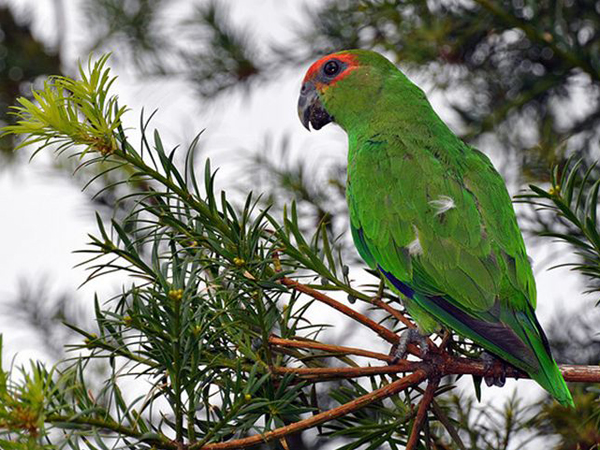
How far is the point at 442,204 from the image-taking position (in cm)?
173

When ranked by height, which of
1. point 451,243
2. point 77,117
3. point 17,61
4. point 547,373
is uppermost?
point 17,61

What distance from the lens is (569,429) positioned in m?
1.57

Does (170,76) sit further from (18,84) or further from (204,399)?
(204,399)

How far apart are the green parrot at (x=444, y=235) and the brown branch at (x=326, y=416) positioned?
0.29 meters

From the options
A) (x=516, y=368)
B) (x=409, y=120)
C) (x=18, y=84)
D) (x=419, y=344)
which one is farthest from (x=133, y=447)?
(x=18, y=84)

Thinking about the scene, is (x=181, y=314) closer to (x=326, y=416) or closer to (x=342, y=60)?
(x=326, y=416)

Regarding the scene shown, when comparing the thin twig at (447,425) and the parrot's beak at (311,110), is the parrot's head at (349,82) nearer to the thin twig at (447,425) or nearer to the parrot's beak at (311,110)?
the parrot's beak at (311,110)

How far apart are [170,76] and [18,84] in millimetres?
527

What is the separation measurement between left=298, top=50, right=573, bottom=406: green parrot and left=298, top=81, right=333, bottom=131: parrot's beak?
316mm

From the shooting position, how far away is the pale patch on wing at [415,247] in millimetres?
1711

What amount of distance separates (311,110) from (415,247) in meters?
0.86

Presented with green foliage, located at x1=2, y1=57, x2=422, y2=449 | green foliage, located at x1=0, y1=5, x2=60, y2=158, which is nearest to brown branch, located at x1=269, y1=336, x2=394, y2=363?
green foliage, located at x1=2, y1=57, x2=422, y2=449

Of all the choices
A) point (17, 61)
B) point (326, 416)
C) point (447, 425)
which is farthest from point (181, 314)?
point (17, 61)

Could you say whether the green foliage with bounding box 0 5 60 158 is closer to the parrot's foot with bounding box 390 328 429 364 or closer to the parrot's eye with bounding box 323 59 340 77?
the parrot's eye with bounding box 323 59 340 77
